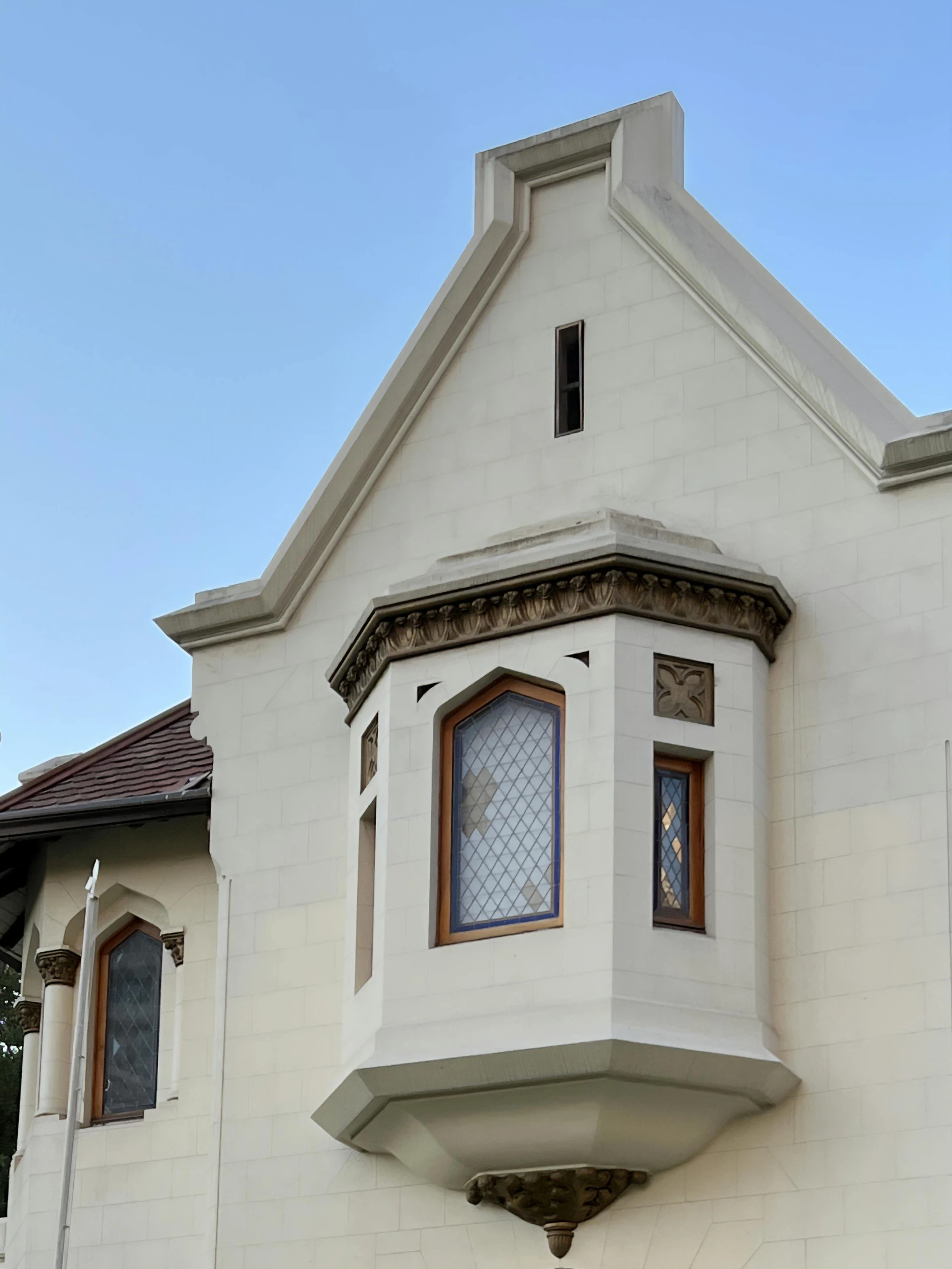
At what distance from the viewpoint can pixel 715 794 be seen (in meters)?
14.8

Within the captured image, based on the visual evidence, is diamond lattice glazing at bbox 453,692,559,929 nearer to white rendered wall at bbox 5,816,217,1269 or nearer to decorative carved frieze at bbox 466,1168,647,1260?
decorative carved frieze at bbox 466,1168,647,1260

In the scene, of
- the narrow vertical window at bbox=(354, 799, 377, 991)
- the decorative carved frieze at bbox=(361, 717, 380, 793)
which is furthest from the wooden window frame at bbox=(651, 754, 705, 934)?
the decorative carved frieze at bbox=(361, 717, 380, 793)

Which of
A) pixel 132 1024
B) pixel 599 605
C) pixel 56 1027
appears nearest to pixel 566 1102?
pixel 599 605

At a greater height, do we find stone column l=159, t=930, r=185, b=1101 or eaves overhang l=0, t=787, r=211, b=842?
eaves overhang l=0, t=787, r=211, b=842

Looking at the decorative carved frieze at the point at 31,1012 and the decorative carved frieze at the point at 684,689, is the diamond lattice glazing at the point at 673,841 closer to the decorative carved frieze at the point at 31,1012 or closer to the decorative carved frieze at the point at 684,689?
the decorative carved frieze at the point at 684,689

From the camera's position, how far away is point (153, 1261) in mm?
17125

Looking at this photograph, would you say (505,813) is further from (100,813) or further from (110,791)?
(110,791)

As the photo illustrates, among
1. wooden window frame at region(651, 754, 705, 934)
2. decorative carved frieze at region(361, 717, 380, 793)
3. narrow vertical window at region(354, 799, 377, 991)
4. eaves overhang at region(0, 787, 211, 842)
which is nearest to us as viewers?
wooden window frame at region(651, 754, 705, 934)

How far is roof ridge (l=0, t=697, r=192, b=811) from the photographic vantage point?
19.2 m

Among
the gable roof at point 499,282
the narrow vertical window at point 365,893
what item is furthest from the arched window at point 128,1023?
the narrow vertical window at point 365,893

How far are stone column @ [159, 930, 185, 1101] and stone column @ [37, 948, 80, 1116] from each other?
39.9 inches

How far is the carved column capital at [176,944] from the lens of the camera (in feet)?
59.8

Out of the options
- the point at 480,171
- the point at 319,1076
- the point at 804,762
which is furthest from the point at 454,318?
the point at 319,1076

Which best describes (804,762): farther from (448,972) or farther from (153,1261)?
(153,1261)
